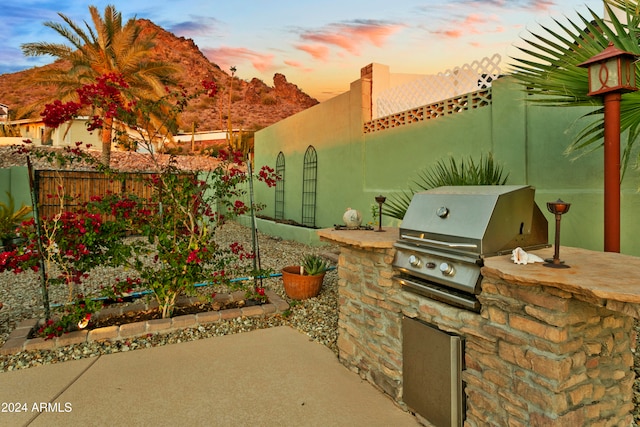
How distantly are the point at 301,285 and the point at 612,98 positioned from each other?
11.2 feet

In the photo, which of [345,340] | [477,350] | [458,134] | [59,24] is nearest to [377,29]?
[458,134]

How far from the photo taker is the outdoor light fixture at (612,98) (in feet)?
7.29

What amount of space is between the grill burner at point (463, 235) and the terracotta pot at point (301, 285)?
232 centimetres

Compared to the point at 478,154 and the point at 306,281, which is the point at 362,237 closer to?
the point at 306,281

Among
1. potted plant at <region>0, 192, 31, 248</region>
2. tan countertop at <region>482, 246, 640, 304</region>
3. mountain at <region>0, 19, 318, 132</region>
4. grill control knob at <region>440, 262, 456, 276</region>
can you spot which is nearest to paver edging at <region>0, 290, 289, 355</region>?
grill control knob at <region>440, 262, 456, 276</region>

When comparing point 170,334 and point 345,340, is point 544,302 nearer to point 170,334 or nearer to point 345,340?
point 345,340

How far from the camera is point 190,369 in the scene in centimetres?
300

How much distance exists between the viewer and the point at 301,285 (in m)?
4.60

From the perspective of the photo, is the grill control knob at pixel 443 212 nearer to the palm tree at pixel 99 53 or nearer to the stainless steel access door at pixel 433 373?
the stainless steel access door at pixel 433 373

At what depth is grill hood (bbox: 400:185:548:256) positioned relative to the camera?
195cm

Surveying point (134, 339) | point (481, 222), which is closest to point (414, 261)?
point (481, 222)

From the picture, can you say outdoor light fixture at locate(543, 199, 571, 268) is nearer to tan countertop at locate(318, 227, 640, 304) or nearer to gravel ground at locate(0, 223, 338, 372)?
tan countertop at locate(318, 227, 640, 304)

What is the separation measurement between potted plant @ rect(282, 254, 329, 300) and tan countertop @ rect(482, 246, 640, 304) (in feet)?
9.59

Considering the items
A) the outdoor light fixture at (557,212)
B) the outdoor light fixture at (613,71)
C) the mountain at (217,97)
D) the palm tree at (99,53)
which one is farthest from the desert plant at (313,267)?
the mountain at (217,97)
